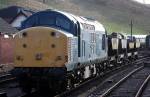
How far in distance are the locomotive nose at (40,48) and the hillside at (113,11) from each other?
112885 millimetres

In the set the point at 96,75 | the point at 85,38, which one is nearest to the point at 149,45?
the point at 96,75

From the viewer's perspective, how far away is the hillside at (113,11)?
142500 millimetres

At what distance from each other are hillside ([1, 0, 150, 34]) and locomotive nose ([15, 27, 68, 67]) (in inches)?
4444

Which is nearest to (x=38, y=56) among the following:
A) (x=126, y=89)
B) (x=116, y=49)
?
(x=126, y=89)

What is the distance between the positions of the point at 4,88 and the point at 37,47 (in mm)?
4627

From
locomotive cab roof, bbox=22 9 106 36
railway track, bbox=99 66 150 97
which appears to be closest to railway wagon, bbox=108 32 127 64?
railway track, bbox=99 66 150 97

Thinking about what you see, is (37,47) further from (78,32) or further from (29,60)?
(78,32)

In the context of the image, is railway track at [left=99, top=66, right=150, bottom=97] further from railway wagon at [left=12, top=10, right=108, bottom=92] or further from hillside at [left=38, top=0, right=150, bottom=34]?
hillside at [left=38, top=0, right=150, bottom=34]

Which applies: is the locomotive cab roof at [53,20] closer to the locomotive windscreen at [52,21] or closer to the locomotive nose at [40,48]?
the locomotive windscreen at [52,21]

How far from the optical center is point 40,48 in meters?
19.7

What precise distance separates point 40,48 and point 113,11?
147 metres

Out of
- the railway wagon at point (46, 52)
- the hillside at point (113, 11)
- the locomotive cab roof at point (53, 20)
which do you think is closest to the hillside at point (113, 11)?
the hillside at point (113, 11)

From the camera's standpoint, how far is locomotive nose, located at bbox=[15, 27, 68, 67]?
19.5 metres

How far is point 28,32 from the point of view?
1972 cm
